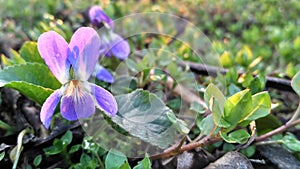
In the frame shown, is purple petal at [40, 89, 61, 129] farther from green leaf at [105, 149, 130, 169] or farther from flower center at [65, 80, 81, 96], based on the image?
green leaf at [105, 149, 130, 169]

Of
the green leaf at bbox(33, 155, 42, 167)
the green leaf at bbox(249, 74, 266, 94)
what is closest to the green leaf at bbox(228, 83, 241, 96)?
the green leaf at bbox(249, 74, 266, 94)

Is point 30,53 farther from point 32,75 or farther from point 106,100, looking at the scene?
point 106,100

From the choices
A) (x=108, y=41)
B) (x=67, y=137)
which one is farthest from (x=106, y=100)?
(x=108, y=41)

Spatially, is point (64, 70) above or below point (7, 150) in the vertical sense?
above

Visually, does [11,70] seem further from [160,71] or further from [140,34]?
[140,34]

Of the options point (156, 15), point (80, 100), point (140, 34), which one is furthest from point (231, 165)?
point (156, 15)

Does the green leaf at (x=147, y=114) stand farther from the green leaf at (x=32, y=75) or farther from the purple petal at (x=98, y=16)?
the purple petal at (x=98, y=16)
